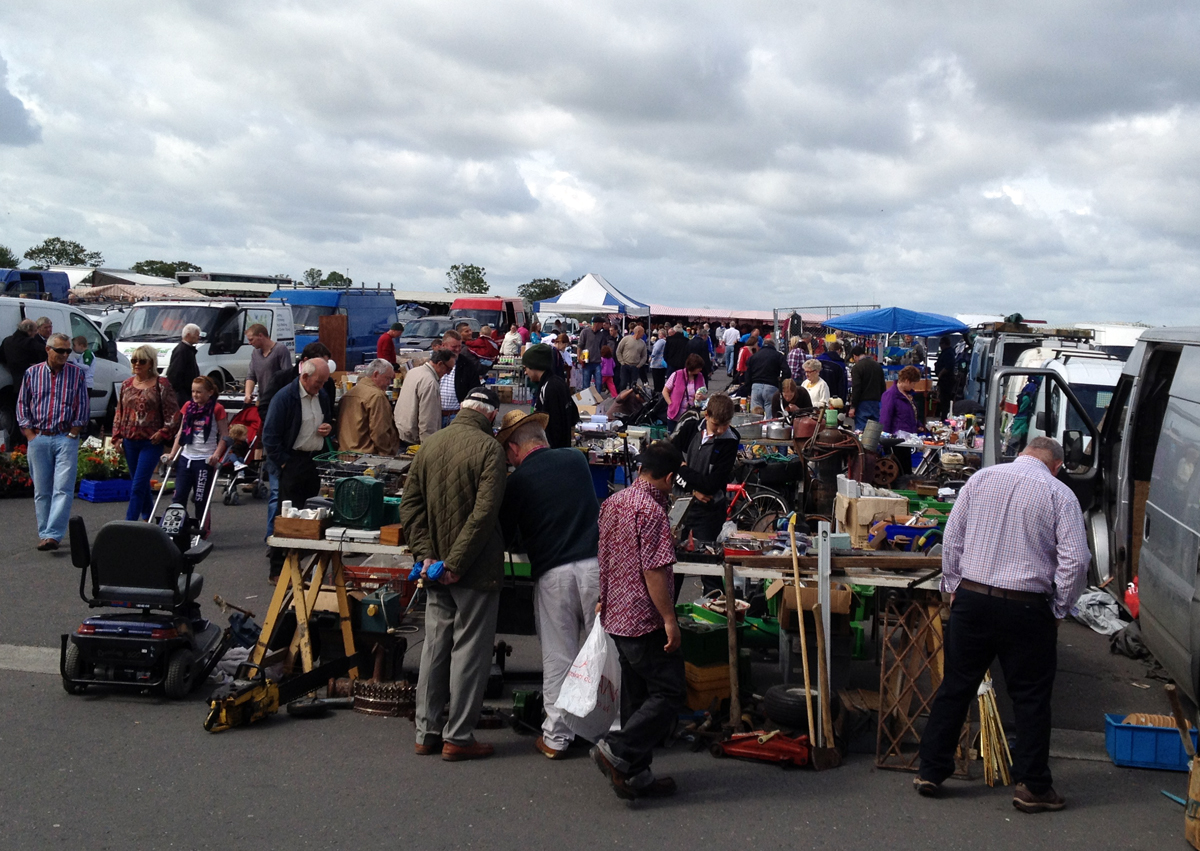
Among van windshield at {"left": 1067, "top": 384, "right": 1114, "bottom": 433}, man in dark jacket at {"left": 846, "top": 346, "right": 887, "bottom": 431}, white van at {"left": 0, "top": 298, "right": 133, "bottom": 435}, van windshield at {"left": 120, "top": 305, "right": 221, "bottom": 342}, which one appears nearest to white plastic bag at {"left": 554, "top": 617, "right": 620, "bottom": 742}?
van windshield at {"left": 1067, "top": 384, "right": 1114, "bottom": 433}

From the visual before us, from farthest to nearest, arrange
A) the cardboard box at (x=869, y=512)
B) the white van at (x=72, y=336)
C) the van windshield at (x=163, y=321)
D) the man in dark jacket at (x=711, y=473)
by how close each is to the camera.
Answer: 1. the van windshield at (x=163, y=321)
2. the white van at (x=72, y=336)
3. the man in dark jacket at (x=711, y=473)
4. the cardboard box at (x=869, y=512)

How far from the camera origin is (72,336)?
1509 centimetres

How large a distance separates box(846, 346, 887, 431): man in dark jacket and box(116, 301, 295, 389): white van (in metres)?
10.2

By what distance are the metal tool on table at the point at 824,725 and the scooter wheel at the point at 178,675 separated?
3.63 meters

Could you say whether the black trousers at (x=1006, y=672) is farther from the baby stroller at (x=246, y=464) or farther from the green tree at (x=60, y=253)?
the green tree at (x=60, y=253)

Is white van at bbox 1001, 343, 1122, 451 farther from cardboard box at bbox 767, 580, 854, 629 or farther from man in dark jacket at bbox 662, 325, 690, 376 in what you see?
man in dark jacket at bbox 662, 325, 690, 376

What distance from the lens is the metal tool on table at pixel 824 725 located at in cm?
522

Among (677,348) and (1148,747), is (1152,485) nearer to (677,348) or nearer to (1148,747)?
(1148,747)

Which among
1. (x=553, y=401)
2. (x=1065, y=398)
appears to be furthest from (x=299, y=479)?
(x=1065, y=398)

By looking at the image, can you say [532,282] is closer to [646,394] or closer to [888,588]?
[646,394]

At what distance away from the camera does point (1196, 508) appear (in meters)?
5.06

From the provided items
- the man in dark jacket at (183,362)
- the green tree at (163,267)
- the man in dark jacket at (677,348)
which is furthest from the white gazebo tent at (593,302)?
the green tree at (163,267)

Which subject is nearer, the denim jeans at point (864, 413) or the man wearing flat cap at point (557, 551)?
the man wearing flat cap at point (557, 551)

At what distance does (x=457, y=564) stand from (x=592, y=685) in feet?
3.01
